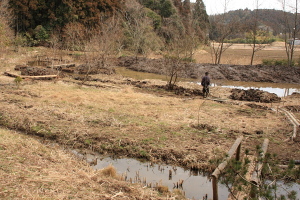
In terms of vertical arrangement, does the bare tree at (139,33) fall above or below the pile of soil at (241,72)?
above

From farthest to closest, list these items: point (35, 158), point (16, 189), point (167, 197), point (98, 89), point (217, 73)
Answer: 1. point (217, 73)
2. point (98, 89)
3. point (35, 158)
4. point (167, 197)
5. point (16, 189)

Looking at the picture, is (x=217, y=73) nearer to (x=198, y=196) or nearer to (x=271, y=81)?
(x=271, y=81)

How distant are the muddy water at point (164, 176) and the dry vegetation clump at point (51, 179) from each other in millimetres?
582

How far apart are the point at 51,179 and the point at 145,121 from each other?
496 centimetres

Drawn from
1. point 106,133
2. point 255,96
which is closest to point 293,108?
point 255,96

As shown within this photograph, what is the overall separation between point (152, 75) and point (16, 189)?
808 inches

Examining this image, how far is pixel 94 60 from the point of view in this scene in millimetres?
22375

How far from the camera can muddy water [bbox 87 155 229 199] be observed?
6.38 metres

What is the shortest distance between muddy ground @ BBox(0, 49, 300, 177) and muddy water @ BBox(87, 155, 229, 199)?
30 cm

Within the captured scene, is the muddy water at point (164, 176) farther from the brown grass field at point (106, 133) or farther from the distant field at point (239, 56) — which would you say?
the distant field at point (239, 56)

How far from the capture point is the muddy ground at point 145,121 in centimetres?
805

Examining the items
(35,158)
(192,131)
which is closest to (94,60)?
(192,131)

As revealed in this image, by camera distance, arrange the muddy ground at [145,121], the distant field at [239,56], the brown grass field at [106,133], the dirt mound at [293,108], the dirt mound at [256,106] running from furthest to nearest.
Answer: the distant field at [239,56]
the dirt mound at [256,106]
the dirt mound at [293,108]
the muddy ground at [145,121]
the brown grass field at [106,133]

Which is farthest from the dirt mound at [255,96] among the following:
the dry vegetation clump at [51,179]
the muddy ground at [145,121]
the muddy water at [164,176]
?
the dry vegetation clump at [51,179]
